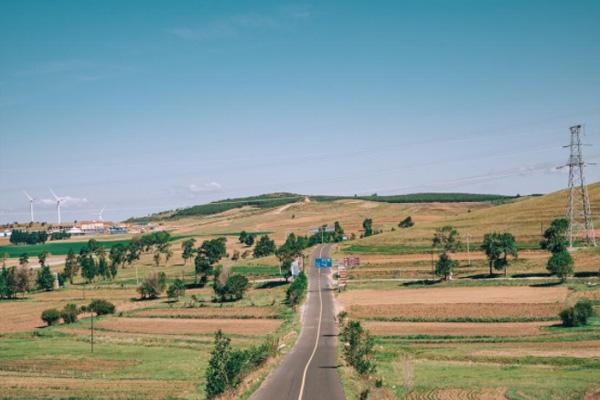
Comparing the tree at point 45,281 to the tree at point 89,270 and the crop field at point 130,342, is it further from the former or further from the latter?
the crop field at point 130,342

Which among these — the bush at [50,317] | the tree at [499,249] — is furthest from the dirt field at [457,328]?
the bush at [50,317]

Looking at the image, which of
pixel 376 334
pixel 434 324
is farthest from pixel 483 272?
pixel 376 334

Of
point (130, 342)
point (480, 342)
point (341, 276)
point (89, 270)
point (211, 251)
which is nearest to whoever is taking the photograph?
point (480, 342)

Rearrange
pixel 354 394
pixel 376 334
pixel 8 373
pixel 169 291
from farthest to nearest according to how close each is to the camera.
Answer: pixel 169 291, pixel 376 334, pixel 8 373, pixel 354 394

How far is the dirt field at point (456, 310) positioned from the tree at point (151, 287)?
55.3m

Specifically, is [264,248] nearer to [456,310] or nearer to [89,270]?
[89,270]

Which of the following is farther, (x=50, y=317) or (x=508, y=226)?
(x=508, y=226)

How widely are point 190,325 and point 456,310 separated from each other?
45.9 m

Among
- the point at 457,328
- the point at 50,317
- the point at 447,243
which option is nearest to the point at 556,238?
the point at 447,243

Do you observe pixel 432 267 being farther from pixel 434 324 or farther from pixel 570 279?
pixel 434 324

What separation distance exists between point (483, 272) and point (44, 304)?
107806 millimetres

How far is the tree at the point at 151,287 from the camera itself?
134500 mm

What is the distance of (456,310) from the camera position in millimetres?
92750

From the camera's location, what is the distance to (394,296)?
11369 centimetres
